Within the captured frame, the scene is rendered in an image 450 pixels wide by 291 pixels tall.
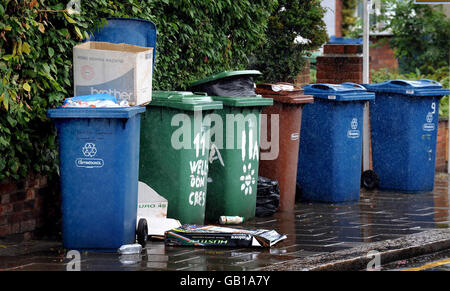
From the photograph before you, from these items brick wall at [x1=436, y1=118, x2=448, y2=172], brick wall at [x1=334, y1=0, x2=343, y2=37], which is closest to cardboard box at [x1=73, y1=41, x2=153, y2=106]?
brick wall at [x1=436, y1=118, x2=448, y2=172]

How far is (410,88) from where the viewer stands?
11.0 meters

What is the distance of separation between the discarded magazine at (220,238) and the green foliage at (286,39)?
5.49m

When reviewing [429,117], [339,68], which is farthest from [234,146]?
[339,68]

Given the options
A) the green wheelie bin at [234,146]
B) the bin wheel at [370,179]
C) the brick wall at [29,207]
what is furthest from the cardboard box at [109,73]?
the bin wheel at [370,179]

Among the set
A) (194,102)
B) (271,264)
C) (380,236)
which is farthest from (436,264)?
(194,102)

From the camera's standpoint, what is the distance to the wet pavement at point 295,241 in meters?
6.89

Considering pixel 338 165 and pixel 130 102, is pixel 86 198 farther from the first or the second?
pixel 338 165

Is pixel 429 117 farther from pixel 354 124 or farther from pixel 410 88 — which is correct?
pixel 354 124

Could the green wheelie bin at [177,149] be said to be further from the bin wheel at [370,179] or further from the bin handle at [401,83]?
the bin wheel at [370,179]

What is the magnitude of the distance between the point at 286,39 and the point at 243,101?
443 cm

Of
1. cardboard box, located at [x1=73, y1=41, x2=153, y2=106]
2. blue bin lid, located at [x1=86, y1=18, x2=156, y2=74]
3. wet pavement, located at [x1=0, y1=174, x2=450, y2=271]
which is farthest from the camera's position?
blue bin lid, located at [x1=86, y1=18, x2=156, y2=74]

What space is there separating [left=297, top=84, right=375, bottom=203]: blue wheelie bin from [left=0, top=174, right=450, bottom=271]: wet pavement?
0.21 metres

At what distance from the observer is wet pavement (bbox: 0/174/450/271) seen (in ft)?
22.6

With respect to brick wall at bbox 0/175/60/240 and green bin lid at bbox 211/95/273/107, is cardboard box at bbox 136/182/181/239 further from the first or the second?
green bin lid at bbox 211/95/273/107
